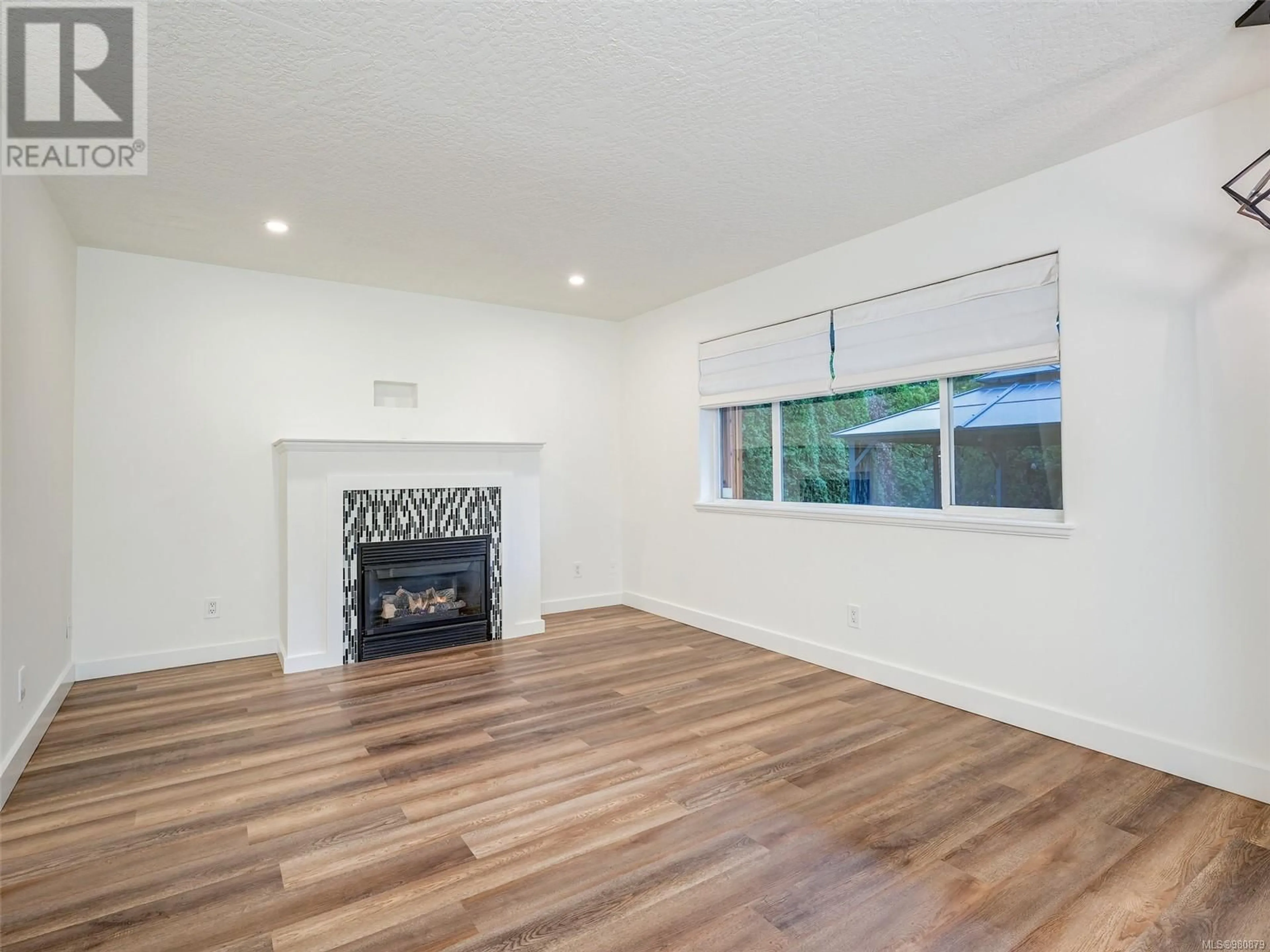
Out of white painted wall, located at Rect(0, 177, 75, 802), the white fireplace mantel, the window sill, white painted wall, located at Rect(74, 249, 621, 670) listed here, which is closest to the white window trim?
the window sill

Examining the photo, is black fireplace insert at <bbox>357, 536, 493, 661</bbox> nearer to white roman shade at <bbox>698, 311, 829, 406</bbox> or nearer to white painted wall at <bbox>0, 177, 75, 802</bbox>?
white painted wall at <bbox>0, 177, 75, 802</bbox>

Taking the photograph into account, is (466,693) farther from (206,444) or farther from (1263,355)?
(1263,355)

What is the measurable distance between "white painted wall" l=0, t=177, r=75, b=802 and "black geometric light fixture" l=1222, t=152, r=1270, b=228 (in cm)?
413

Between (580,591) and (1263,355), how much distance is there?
4.45 metres

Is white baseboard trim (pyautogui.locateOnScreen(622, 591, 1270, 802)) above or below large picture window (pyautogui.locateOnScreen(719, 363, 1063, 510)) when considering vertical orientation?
below

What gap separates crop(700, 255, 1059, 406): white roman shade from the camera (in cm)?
295

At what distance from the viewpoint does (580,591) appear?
219 inches

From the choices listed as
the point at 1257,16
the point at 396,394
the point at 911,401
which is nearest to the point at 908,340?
the point at 911,401

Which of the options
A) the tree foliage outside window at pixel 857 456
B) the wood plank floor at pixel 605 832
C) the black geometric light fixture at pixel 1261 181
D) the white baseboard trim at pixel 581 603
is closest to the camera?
the wood plank floor at pixel 605 832

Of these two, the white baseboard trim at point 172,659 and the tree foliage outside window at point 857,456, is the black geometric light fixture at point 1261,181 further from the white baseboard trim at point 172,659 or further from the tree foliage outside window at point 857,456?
the white baseboard trim at point 172,659

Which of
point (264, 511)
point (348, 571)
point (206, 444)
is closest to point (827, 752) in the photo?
point (348, 571)

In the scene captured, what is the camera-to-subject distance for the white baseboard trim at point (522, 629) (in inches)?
184

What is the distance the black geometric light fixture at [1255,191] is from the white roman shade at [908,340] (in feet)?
2.04

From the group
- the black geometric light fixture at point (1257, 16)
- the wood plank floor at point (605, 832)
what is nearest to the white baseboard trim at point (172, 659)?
the wood plank floor at point (605, 832)
